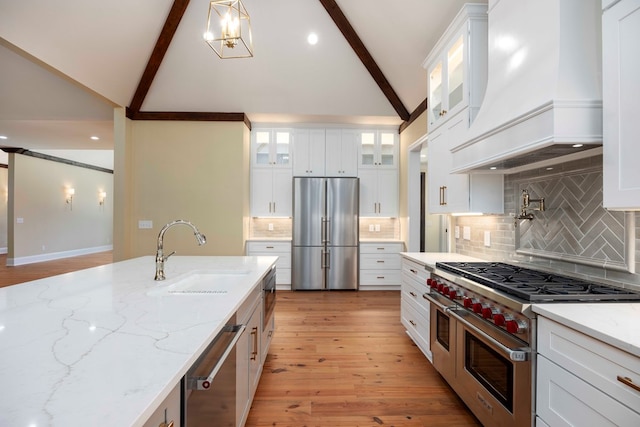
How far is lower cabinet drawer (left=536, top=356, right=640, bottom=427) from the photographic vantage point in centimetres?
101

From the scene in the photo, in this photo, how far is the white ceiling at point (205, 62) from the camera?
3.29 meters

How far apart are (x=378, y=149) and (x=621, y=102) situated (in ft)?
13.6

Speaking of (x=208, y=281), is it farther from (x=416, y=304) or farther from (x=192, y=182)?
(x=192, y=182)

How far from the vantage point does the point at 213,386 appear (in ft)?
3.57

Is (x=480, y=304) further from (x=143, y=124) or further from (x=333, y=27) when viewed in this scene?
(x=143, y=124)

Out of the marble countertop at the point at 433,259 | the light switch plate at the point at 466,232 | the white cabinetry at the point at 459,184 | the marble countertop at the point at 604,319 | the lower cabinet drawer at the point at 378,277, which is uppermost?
the white cabinetry at the point at 459,184

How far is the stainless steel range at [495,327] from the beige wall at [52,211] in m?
9.74

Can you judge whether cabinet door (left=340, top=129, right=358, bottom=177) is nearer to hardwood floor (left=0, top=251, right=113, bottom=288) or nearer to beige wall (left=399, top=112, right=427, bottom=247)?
beige wall (left=399, top=112, right=427, bottom=247)

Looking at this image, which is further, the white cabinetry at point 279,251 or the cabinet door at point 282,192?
the cabinet door at point 282,192

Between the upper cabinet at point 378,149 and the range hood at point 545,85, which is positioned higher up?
the upper cabinet at point 378,149

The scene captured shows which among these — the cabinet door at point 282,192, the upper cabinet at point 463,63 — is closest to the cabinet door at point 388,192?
the cabinet door at point 282,192

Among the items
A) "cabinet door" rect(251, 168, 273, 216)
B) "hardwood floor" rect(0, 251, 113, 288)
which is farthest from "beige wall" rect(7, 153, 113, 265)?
"cabinet door" rect(251, 168, 273, 216)

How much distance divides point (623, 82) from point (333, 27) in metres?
3.76

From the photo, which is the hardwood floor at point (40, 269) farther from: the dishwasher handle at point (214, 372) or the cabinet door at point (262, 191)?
the dishwasher handle at point (214, 372)
